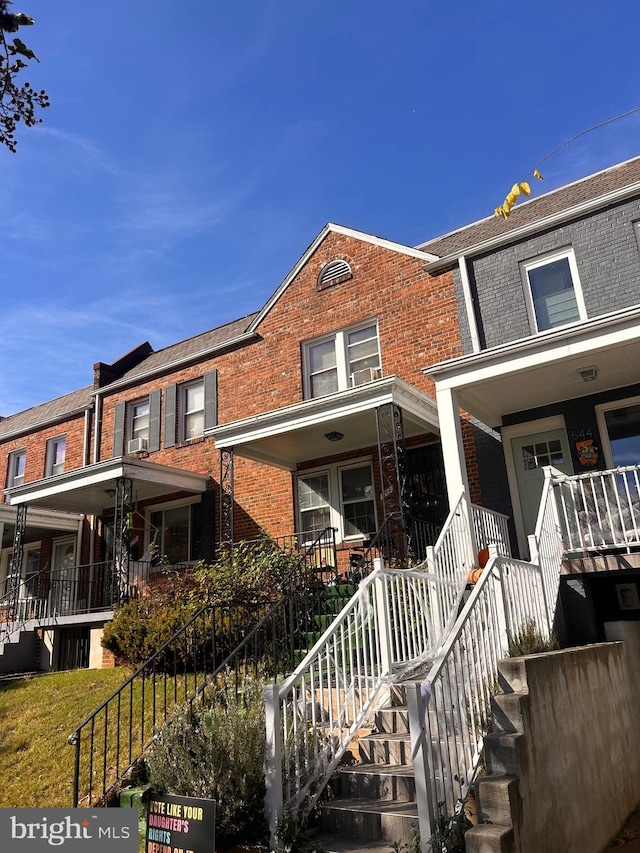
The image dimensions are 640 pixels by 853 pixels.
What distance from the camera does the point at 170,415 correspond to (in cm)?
1664

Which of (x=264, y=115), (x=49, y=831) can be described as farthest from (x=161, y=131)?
(x=49, y=831)

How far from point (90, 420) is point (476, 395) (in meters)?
12.2

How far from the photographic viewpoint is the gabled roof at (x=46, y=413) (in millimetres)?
19325

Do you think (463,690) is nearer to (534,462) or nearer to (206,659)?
(206,659)

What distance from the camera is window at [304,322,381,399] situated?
13.5 m

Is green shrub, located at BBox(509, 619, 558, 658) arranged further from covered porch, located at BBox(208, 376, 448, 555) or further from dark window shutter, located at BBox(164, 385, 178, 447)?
dark window shutter, located at BBox(164, 385, 178, 447)

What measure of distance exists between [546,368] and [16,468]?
17316 mm

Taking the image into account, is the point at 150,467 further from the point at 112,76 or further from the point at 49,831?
the point at 49,831

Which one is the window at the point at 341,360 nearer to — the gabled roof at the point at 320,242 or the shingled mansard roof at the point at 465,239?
the gabled roof at the point at 320,242

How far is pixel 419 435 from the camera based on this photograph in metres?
12.4

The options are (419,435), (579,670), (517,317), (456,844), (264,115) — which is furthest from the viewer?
(419,435)

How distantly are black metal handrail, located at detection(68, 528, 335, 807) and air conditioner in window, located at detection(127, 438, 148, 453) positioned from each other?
7812mm

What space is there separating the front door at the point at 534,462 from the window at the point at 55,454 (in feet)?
44.4

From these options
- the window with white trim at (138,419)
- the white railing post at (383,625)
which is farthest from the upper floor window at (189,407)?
the white railing post at (383,625)
